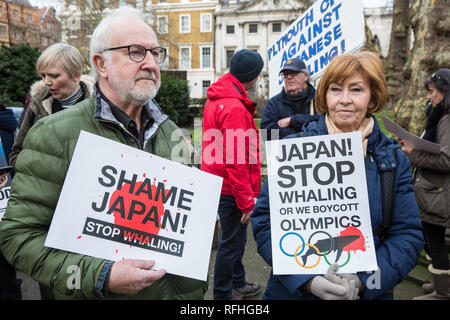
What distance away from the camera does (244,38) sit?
4491 centimetres

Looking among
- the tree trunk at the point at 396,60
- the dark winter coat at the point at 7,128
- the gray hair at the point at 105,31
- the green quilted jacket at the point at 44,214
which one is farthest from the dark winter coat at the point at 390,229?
the tree trunk at the point at 396,60

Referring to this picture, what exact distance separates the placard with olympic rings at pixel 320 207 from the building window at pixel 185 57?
1804 inches

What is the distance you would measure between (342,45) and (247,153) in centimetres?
140

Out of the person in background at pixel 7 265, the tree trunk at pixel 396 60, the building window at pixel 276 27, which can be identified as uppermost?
the building window at pixel 276 27

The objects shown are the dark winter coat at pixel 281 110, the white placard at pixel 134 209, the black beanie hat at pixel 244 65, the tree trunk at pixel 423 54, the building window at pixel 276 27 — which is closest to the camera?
the white placard at pixel 134 209

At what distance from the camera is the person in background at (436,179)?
262cm

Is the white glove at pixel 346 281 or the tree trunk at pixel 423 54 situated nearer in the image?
the white glove at pixel 346 281

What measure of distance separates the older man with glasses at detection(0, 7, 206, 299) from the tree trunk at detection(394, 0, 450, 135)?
4.63 metres

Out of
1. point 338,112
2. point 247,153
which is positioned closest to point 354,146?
point 338,112

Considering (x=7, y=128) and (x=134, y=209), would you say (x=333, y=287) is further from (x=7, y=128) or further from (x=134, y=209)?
(x=7, y=128)

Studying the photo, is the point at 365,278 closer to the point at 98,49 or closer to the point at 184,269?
the point at 184,269

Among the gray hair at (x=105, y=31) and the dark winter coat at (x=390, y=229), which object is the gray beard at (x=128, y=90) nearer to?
the gray hair at (x=105, y=31)

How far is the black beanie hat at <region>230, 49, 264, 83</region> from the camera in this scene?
3062mm

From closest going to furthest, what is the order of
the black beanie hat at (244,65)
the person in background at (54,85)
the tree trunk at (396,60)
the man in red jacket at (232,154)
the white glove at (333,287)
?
the white glove at (333,287), the person in background at (54,85), the man in red jacket at (232,154), the black beanie hat at (244,65), the tree trunk at (396,60)
